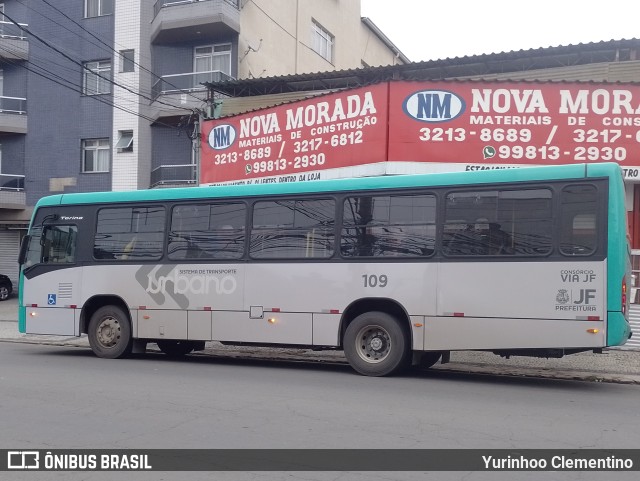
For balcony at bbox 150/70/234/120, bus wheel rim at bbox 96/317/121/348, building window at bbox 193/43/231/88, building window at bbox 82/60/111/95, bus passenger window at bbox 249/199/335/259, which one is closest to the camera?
bus passenger window at bbox 249/199/335/259

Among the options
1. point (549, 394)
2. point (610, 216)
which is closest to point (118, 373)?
point (549, 394)

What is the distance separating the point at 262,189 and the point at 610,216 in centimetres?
547

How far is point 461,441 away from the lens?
22.4 feet

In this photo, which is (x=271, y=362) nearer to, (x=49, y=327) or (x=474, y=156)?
(x=49, y=327)

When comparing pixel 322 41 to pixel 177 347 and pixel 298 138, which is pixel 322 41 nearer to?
pixel 298 138

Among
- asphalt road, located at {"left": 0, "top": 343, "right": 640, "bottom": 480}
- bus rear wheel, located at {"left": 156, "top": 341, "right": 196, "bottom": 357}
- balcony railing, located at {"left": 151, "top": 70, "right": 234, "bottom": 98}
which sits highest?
balcony railing, located at {"left": 151, "top": 70, "right": 234, "bottom": 98}

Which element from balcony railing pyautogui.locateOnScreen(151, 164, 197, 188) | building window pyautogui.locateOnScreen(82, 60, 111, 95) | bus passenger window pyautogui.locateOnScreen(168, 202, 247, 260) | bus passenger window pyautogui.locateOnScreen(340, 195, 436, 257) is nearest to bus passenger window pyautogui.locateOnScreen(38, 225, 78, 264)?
bus passenger window pyautogui.locateOnScreen(168, 202, 247, 260)

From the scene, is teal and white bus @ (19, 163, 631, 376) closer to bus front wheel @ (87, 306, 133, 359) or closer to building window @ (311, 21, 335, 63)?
bus front wheel @ (87, 306, 133, 359)

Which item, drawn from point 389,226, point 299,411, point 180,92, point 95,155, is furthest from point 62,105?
point 299,411

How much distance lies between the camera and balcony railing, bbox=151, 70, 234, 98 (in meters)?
26.0

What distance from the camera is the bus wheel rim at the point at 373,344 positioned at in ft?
36.8

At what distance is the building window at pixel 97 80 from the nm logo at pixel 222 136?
9962 millimetres

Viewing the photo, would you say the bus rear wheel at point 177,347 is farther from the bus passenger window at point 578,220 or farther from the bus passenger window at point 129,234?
the bus passenger window at point 578,220

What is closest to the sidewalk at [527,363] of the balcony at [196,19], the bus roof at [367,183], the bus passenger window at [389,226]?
the bus passenger window at [389,226]
